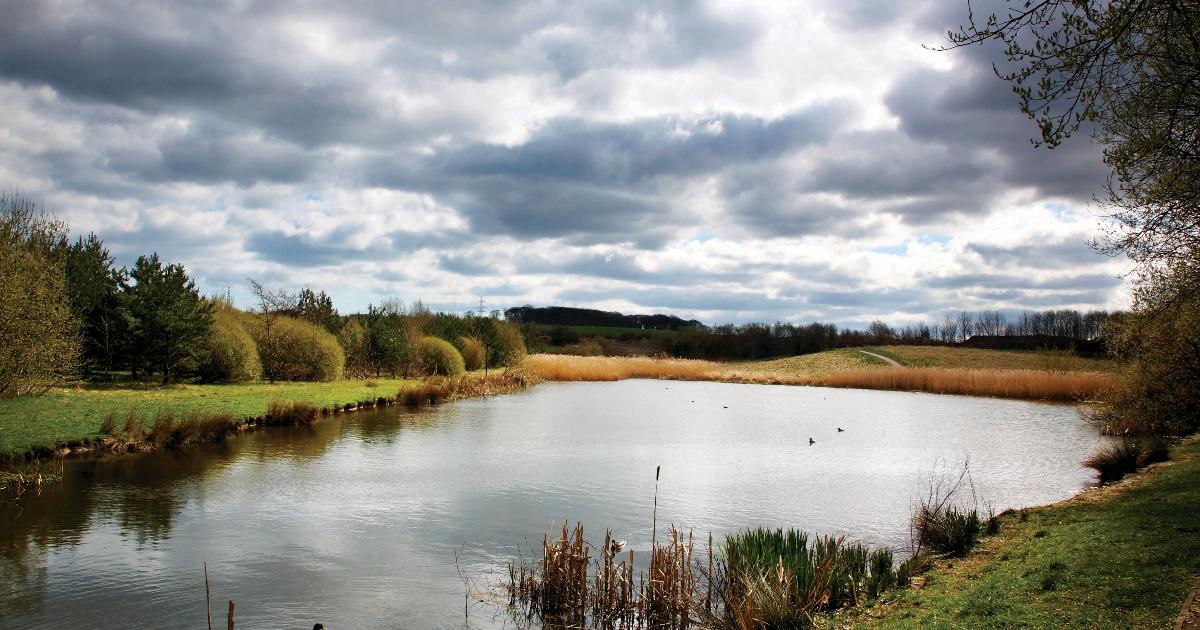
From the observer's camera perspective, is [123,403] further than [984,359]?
No

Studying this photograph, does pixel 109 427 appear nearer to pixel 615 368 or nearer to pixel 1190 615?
pixel 1190 615

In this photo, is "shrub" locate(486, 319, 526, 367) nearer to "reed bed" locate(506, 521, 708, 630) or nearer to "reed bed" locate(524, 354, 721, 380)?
"reed bed" locate(524, 354, 721, 380)

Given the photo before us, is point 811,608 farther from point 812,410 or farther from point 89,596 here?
point 812,410

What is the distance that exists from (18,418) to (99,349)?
1747 cm

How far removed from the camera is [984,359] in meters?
63.3

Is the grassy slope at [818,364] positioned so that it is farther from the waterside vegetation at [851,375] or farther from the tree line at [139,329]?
the tree line at [139,329]

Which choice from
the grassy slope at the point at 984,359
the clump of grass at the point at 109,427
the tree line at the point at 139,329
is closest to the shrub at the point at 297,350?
the tree line at the point at 139,329

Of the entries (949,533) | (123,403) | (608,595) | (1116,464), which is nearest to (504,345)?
(123,403)

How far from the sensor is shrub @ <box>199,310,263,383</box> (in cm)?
3200

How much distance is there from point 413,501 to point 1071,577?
1072 centimetres

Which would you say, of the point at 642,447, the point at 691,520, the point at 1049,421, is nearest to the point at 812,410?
the point at 1049,421

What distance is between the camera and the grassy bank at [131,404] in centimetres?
1723

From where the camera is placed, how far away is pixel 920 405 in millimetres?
37344

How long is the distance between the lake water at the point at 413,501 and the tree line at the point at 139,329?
6121 millimetres
